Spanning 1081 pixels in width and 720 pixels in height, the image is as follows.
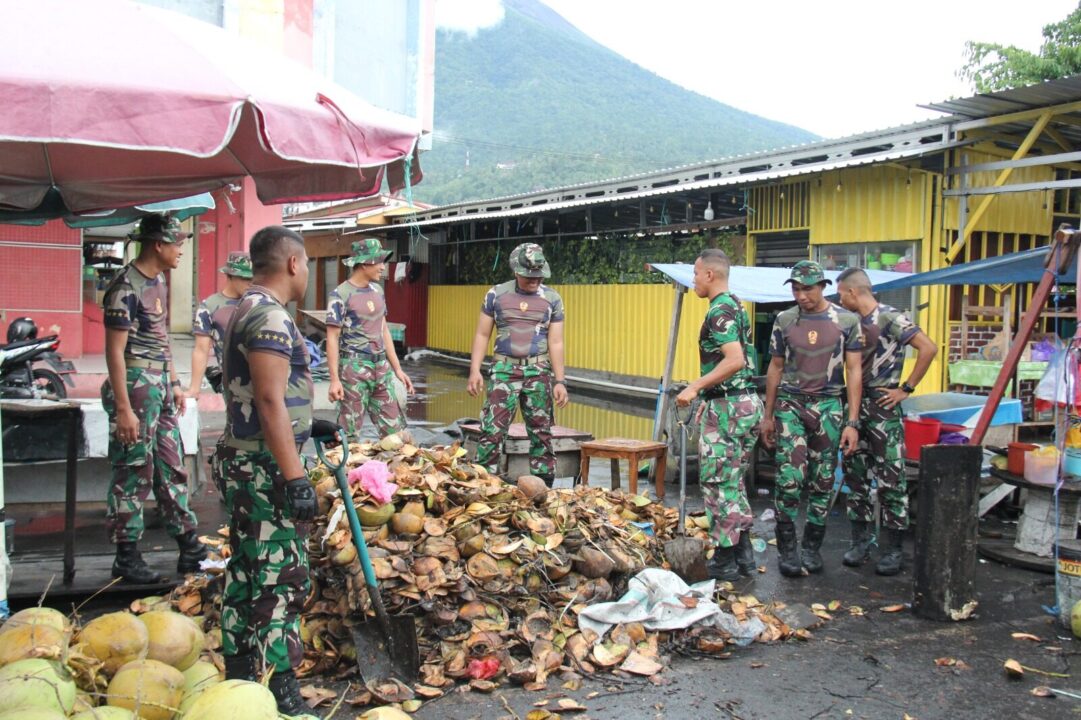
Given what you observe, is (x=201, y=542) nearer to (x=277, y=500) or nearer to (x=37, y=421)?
(x=37, y=421)

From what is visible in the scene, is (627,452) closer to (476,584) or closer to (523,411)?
(523,411)

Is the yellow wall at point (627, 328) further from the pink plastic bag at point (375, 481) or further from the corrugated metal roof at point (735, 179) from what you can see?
the pink plastic bag at point (375, 481)

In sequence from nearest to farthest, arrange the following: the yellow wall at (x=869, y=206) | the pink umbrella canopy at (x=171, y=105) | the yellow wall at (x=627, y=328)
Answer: the pink umbrella canopy at (x=171, y=105), the yellow wall at (x=869, y=206), the yellow wall at (x=627, y=328)

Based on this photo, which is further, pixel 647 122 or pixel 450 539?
pixel 647 122

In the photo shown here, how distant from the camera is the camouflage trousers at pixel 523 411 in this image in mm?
6871

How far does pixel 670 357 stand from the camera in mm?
9375

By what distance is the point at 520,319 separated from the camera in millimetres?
6969

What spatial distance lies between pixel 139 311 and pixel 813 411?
14.0 feet

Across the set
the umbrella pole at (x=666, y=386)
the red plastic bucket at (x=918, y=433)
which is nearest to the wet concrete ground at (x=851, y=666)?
the red plastic bucket at (x=918, y=433)

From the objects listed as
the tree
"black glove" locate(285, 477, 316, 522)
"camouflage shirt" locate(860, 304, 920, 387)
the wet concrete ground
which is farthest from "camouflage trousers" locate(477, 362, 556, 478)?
the tree

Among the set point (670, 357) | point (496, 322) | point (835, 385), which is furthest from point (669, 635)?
point (670, 357)

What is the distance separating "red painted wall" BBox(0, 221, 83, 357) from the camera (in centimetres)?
1212

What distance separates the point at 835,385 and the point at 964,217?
710 centimetres

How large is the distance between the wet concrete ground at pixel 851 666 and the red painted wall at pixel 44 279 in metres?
6.85
